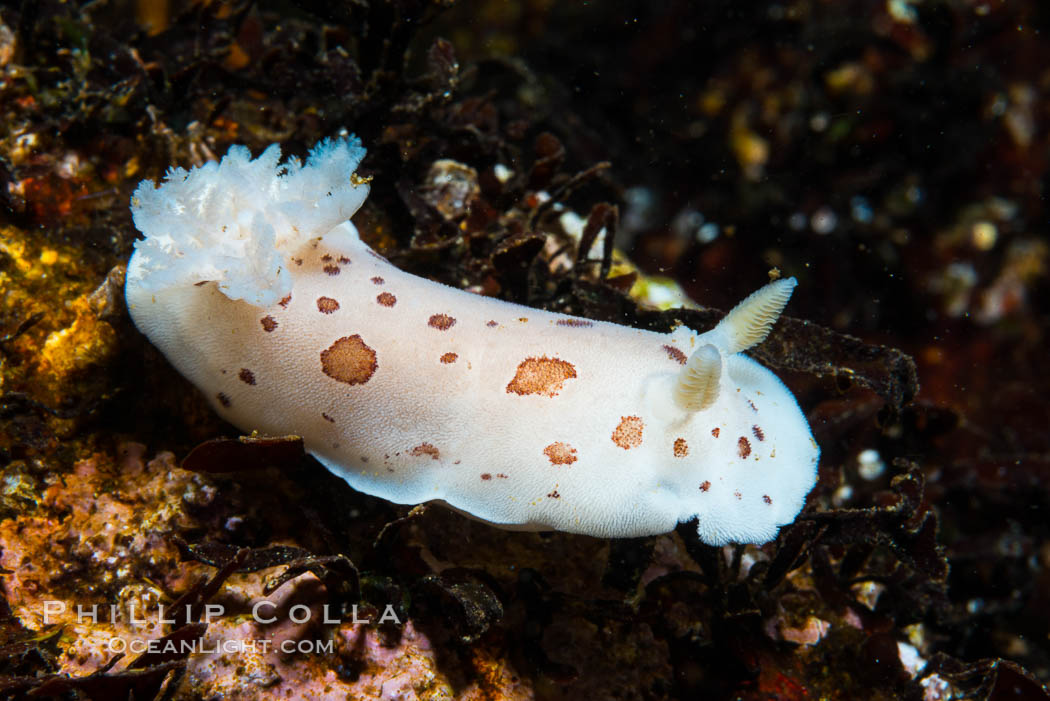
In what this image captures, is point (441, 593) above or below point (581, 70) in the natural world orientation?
below

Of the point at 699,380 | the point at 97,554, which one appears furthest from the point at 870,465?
the point at 97,554

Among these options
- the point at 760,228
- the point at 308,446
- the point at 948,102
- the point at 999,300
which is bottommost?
the point at 999,300

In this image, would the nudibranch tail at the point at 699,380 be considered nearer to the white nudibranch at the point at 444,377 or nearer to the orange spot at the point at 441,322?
the white nudibranch at the point at 444,377

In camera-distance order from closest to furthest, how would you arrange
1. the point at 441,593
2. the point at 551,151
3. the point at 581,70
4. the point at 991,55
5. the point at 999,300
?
1. the point at 441,593
2. the point at 551,151
3. the point at 581,70
4. the point at 991,55
5. the point at 999,300

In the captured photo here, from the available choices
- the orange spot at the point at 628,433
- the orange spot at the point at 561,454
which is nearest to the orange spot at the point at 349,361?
the orange spot at the point at 561,454

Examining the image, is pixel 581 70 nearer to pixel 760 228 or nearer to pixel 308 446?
pixel 760 228

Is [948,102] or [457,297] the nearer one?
[457,297]

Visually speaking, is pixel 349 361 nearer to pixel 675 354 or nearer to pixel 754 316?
pixel 675 354

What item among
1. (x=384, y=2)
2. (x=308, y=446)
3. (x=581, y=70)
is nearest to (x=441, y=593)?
(x=308, y=446)

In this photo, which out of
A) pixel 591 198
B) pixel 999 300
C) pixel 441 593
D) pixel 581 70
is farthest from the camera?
pixel 999 300
